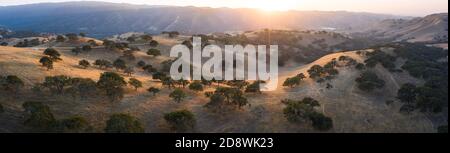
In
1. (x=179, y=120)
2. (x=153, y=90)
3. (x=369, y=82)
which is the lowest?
(x=179, y=120)

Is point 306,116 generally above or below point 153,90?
below

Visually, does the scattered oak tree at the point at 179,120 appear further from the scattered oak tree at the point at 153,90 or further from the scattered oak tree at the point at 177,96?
the scattered oak tree at the point at 153,90

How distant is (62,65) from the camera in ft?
168

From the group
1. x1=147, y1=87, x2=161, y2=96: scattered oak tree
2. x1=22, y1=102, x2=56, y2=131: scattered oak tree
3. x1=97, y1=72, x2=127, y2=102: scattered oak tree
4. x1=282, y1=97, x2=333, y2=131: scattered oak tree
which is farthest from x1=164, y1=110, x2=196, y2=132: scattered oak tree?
x1=282, y1=97, x2=333, y2=131: scattered oak tree

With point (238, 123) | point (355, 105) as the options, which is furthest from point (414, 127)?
point (238, 123)

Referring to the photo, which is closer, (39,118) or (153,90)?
(39,118)

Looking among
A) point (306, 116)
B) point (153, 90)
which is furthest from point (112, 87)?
point (306, 116)

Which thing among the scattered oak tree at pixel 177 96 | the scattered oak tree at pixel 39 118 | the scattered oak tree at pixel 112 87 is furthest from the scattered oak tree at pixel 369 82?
the scattered oak tree at pixel 39 118

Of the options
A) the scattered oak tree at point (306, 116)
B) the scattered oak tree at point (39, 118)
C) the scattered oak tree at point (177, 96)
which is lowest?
the scattered oak tree at point (306, 116)

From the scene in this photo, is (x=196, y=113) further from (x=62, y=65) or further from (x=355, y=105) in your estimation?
(x=62, y=65)

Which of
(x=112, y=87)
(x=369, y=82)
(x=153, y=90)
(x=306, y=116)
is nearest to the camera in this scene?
(x=306, y=116)

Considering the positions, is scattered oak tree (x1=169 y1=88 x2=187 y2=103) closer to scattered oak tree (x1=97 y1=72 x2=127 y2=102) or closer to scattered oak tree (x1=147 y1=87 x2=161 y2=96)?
scattered oak tree (x1=147 y1=87 x2=161 y2=96)

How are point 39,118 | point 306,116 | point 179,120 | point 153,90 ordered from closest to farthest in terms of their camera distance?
point 39,118 < point 179,120 < point 306,116 < point 153,90

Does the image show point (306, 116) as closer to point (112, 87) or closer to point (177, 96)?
point (177, 96)
